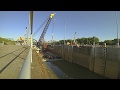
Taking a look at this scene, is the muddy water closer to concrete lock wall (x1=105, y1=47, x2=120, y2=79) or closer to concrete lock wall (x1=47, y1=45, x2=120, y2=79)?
concrete lock wall (x1=47, y1=45, x2=120, y2=79)

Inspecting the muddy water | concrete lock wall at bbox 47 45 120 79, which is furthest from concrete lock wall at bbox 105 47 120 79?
the muddy water

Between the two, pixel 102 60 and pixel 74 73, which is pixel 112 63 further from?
pixel 74 73

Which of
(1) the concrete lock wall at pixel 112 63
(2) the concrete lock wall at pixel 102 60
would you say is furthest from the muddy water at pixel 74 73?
(1) the concrete lock wall at pixel 112 63

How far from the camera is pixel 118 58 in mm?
18312

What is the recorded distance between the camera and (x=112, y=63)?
63.0ft

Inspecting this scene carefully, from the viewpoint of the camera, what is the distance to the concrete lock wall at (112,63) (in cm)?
1791

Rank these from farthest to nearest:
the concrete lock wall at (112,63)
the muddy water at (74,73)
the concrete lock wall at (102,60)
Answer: the muddy water at (74,73) < the concrete lock wall at (102,60) < the concrete lock wall at (112,63)

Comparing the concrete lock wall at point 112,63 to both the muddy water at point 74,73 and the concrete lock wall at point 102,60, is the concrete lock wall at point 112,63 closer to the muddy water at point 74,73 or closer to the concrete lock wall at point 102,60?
the concrete lock wall at point 102,60

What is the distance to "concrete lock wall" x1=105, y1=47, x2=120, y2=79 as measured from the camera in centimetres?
1791
